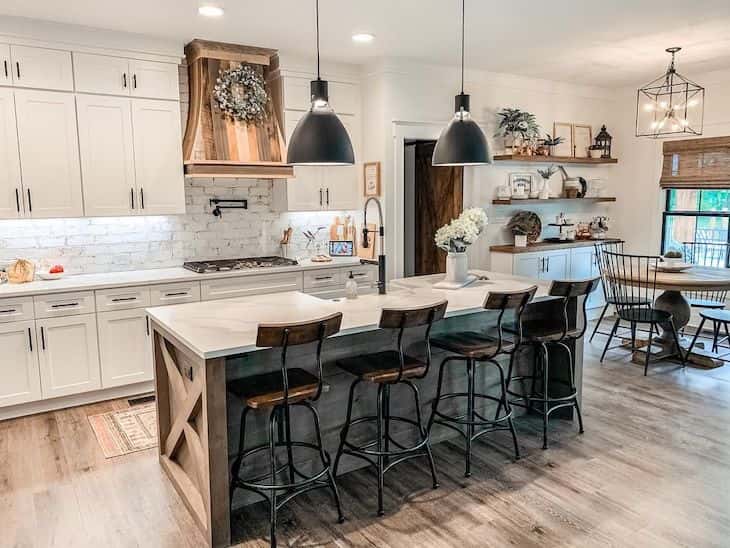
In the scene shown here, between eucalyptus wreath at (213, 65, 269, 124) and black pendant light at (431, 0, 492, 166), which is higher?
eucalyptus wreath at (213, 65, 269, 124)

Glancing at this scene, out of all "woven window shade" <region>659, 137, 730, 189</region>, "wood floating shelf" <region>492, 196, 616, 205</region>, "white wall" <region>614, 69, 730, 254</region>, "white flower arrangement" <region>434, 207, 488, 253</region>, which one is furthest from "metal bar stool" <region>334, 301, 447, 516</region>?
"white wall" <region>614, 69, 730, 254</region>

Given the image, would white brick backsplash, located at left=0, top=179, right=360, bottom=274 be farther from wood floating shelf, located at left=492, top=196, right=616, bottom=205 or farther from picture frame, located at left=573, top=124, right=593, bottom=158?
picture frame, located at left=573, top=124, right=593, bottom=158

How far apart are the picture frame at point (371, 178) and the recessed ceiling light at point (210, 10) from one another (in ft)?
6.87

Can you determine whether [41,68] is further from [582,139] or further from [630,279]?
[582,139]

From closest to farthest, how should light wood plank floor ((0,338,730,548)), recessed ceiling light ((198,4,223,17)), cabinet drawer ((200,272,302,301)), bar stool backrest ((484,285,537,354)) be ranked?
light wood plank floor ((0,338,730,548)), bar stool backrest ((484,285,537,354)), recessed ceiling light ((198,4,223,17)), cabinet drawer ((200,272,302,301))

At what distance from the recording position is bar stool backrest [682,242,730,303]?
6422 millimetres

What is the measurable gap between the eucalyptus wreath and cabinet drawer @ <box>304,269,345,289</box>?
1.46 metres

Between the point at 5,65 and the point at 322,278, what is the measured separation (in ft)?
9.56

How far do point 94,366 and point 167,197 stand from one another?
1463 millimetres

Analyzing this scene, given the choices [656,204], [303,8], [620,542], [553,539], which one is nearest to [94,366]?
[303,8]

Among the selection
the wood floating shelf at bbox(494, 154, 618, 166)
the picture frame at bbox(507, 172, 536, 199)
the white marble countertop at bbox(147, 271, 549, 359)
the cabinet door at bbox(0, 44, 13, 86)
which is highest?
the cabinet door at bbox(0, 44, 13, 86)

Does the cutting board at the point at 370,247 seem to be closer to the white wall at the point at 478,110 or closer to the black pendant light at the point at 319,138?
the white wall at the point at 478,110

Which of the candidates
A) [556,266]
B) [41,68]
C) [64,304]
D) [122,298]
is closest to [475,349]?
[122,298]

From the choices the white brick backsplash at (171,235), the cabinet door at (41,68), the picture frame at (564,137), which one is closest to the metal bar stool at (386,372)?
the white brick backsplash at (171,235)
